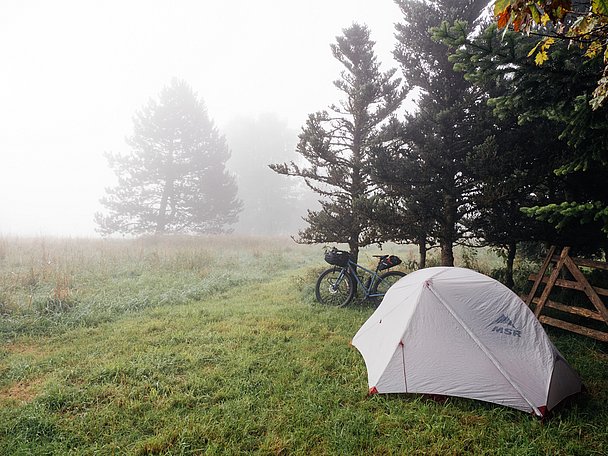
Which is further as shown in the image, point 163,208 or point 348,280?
point 163,208

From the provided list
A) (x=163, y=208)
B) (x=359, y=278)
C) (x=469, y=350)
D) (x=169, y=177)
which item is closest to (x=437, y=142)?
(x=359, y=278)

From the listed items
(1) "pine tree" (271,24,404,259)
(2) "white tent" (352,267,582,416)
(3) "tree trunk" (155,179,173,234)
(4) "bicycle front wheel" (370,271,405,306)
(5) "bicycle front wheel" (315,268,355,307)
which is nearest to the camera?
(2) "white tent" (352,267,582,416)

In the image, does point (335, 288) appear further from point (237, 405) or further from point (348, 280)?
point (237, 405)

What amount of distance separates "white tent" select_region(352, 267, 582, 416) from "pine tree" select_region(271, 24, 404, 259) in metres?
4.25

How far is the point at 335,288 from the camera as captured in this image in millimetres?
7812

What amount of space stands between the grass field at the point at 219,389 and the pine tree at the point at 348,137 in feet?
7.49

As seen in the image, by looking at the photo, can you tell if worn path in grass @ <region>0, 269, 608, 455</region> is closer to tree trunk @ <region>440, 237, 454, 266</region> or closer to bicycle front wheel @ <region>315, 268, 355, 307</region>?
bicycle front wheel @ <region>315, 268, 355, 307</region>

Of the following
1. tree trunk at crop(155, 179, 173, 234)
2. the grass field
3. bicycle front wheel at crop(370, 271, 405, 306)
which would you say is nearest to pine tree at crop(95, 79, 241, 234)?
tree trunk at crop(155, 179, 173, 234)

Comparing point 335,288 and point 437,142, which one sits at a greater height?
point 437,142

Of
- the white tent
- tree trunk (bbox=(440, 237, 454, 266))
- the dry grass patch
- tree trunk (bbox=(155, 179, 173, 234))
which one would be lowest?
the dry grass patch

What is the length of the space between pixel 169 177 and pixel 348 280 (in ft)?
65.5

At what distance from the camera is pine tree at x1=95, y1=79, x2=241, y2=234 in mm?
23078

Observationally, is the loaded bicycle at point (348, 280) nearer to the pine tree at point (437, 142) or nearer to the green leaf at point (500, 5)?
the pine tree at point (437, 142)

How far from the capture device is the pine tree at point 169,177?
2308 cm
